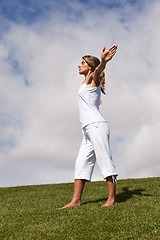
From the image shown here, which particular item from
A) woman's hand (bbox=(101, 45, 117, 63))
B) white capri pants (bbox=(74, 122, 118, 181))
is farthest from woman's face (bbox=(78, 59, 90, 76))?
white capri pants (bbox=(74, 122, 118, 181))

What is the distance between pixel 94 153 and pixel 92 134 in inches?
22.3

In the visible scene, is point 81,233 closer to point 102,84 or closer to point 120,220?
point 120,220

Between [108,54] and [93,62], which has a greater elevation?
[93,62]

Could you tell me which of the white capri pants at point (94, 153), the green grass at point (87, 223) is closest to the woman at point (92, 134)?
the white capri pants at point (94, 153)

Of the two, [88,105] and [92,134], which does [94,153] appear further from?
[88,105]

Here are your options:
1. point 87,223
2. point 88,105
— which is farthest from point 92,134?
point 87,223

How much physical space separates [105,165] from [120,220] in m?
1.52

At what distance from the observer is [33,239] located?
5.01 m

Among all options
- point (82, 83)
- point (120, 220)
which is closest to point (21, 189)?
point (82, 83)

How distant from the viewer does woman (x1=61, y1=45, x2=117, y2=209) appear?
6.80m

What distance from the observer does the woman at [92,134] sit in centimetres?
680

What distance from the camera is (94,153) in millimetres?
7230

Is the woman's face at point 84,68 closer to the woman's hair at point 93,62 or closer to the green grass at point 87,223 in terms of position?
the woman's hair at point 93,62

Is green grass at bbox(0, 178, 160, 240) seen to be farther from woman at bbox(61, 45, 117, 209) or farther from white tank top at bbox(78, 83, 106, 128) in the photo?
Result: white tank top at bbox(78, 83, 106, 128)
